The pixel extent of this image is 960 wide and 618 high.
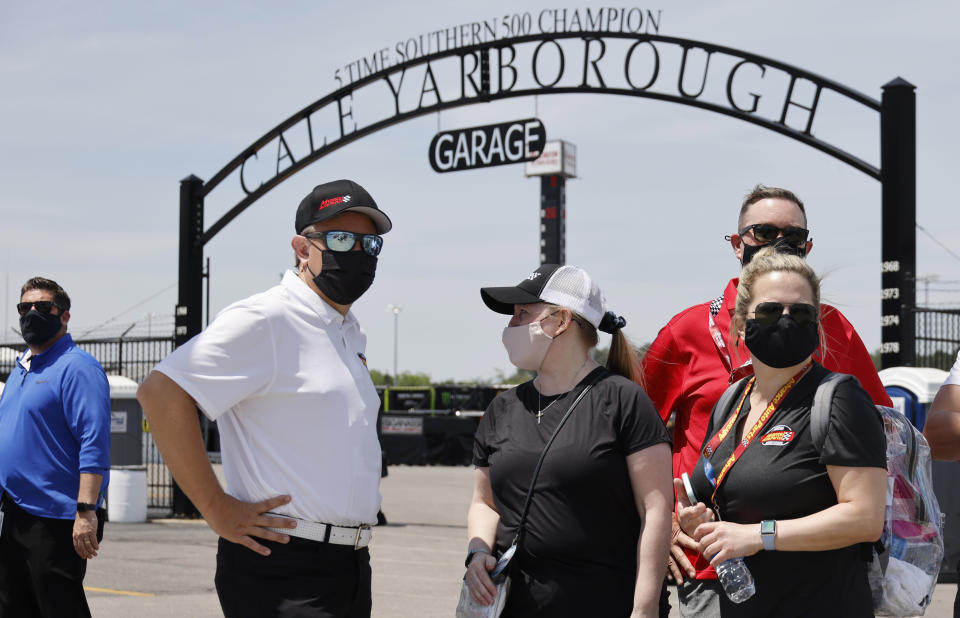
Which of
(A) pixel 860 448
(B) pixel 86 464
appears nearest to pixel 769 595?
(A) pixel 860 448

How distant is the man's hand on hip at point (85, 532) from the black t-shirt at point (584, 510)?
2.66 meters

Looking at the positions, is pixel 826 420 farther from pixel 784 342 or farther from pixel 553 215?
pixel 553 215

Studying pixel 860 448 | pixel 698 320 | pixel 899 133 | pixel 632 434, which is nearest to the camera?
pixel 860 448

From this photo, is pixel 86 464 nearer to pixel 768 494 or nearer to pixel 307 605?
pixel 307 605

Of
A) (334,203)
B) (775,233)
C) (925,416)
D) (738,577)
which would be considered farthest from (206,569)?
(738,577)

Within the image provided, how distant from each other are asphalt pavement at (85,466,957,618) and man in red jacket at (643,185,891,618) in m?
5.16

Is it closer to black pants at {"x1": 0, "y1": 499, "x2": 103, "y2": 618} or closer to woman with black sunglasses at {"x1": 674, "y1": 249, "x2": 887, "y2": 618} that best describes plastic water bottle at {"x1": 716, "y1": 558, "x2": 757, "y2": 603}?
woman with black sunglasses at {"x1": 674, "y1": 249, "x2": 887, "y2": 618}

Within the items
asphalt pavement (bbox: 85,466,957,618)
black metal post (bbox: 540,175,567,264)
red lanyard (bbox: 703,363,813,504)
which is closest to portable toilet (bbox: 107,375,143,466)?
asphalt pavement (bbox: 85,466,957,618)

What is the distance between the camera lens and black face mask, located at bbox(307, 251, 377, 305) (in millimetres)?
3760

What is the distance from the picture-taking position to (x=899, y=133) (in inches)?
429

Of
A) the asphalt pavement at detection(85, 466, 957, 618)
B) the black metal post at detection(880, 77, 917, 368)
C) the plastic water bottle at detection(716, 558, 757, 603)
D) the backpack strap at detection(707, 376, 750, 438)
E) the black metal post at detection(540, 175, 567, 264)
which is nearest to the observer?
the plastic water bottle at detection(716, 558, 757, 603)

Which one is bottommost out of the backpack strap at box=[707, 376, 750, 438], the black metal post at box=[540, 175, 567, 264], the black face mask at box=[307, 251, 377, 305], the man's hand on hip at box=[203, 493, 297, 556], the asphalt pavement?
the asphalt pavement

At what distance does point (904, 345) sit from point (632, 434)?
325 inches

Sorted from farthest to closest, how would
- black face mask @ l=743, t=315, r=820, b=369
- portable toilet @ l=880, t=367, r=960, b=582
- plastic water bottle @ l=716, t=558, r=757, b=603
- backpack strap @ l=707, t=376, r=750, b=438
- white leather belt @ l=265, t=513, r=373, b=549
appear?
portable toilet @ l=880, t=367, r=960, b=582 < white leather belt @ l=265, t=513, r=373, b=549 < backpack strap @ l=707, t=376, r=750, b=438 < black face mask @ l=743, t=315, r=820, b=369 < plastic water bottle @ l=716, t=558, r=757, b=603
